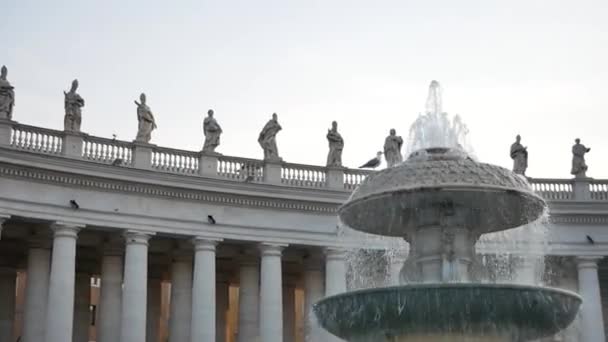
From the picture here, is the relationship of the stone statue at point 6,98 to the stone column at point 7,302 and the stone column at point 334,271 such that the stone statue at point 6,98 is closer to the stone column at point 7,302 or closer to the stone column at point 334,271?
the stone column at point 7,302

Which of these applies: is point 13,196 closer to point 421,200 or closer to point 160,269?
point 160,269

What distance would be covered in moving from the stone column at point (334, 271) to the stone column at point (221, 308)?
21.6 feet

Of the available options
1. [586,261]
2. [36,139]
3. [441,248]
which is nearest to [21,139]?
[36,139]

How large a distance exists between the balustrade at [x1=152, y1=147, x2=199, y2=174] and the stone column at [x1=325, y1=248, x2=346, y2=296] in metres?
7.46

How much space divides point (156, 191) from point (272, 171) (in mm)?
6076

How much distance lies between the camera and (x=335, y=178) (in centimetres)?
4969

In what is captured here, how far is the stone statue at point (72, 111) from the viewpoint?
1750 inches

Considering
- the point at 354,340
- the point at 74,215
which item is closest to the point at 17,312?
the point at 74,215

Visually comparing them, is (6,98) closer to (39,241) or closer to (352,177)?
(39,241)

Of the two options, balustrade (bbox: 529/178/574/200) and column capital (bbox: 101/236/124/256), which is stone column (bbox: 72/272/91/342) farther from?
balustrade (bbox: 529/178/574/200)

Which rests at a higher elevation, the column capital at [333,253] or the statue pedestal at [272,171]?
the statue pedestal at [272,171]

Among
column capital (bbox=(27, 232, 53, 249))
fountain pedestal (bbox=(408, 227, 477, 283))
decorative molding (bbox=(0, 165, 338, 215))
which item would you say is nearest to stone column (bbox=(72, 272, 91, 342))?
column capital (bbox=(27, 232, 53, 249))

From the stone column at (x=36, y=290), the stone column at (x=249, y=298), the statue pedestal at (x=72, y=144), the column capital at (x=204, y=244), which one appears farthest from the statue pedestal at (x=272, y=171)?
the stone column at (x=36, y=290)

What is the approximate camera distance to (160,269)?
5178 cm
